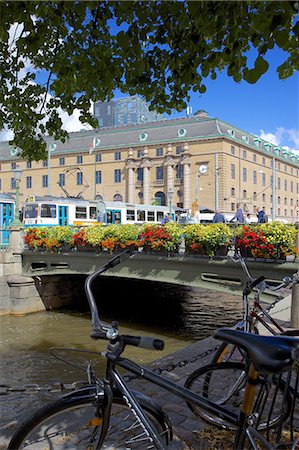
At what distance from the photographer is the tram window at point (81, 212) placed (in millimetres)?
29681

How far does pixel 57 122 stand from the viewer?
663 cm

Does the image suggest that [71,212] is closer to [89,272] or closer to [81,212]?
[81,212]

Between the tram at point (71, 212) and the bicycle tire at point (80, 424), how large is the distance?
80.5 feet

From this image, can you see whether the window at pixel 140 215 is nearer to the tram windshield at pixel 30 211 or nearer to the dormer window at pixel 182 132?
the tram windshield at pixel 30 211

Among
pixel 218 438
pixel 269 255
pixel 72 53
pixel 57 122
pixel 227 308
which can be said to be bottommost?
pixel 227 308

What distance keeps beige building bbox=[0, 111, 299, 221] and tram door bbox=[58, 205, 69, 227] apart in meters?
29.6

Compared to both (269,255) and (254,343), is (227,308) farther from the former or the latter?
(254,343)

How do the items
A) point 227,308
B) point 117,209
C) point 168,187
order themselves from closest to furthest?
point 227,308 < point 117,209 < point 168,187

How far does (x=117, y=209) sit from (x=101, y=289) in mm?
11113

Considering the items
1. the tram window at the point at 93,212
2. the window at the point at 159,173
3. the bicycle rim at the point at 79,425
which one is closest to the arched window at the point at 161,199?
the window at the point at 159,173

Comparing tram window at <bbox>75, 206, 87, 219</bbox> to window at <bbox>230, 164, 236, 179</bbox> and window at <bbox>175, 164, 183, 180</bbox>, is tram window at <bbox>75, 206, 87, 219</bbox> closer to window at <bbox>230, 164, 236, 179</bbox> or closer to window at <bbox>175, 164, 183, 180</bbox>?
window at <bbox>175, 164, 183, 180</bbox>

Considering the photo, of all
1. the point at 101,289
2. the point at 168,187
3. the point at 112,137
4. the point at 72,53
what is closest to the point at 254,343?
the point at 72,53

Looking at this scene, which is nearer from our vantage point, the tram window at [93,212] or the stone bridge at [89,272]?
the stone bridge at [89,272]

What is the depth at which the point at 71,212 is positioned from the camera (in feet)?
95.3
